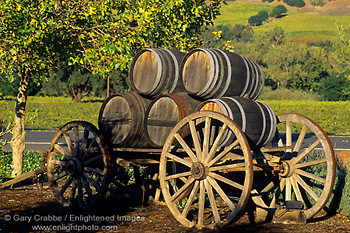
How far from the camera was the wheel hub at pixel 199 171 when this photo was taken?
5.86 m

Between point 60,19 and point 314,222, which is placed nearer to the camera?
point 314,222

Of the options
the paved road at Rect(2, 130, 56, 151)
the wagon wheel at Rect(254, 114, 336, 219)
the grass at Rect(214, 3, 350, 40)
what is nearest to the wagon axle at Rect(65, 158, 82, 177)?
the wagon wheel at Rect(254, 114, 336, 219)

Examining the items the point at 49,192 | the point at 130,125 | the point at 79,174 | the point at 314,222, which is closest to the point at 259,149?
the point at 314,222

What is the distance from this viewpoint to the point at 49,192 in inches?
340

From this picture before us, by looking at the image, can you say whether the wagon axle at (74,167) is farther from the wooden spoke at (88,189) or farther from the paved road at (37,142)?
the paved road at (37,142)

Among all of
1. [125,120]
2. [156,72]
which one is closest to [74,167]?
[125,120]

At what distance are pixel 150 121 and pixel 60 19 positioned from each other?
340 cm

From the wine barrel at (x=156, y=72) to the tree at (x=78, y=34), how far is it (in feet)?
1.82

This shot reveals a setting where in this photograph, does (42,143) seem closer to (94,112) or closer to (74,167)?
(74,167)

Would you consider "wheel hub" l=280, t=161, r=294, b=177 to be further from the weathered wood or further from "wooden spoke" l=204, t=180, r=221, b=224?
the weathered wood

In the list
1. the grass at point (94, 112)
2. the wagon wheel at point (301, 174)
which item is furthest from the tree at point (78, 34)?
the grass at point (94, 112)

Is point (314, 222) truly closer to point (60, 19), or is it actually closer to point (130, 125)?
point (130, 125)

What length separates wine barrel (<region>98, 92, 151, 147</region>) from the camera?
7.04m

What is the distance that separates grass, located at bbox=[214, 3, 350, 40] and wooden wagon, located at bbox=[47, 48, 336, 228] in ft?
404
